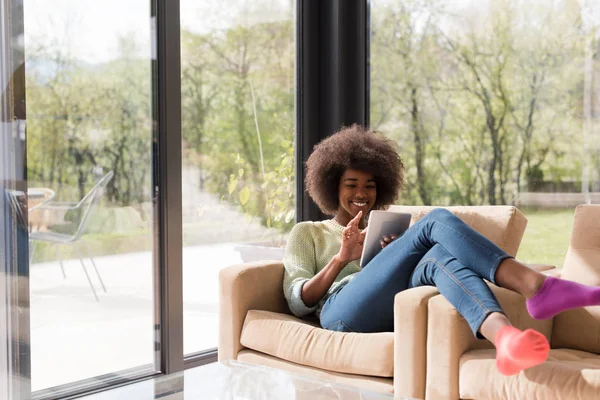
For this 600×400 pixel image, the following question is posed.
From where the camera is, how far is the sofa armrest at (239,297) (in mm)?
2752

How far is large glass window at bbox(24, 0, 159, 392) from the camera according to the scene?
2736 millimetres

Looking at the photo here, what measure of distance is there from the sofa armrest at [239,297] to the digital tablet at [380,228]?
1.35ft

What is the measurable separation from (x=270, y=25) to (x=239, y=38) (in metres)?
0.26

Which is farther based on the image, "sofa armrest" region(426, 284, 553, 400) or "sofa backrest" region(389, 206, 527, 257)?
"sofa backrest" region(389, 206, 527, 257)

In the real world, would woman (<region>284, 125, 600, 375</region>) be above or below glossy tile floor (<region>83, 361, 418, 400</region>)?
above

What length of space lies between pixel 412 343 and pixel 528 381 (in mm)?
390

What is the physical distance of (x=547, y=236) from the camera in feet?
11.6

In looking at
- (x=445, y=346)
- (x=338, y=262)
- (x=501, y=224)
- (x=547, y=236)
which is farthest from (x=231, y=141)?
(x=445, y=346)

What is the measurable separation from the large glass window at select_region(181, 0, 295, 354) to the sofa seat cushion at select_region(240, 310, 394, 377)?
79 centimetres

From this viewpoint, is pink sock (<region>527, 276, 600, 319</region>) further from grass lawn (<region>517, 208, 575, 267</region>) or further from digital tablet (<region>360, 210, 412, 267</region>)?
grass lawn (<region>517, 208, 575, 267</region>)

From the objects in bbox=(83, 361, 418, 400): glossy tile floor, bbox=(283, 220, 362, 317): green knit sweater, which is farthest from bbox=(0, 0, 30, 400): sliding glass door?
bbox=(283, 220, 362, 317): green knit sweater

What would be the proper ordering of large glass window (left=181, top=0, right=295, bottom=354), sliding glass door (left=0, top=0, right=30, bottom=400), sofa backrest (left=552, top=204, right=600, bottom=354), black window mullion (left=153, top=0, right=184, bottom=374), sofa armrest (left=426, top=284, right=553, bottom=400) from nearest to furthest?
sofa armrest (left=426, top=284, right=553, bottom=400)
sofa backrest (left=552, top=204, right=600, bottom=354)
sliding glass door (left=0, top=0, right=30, bottom=400)
black window mullion (left=153, top=0, right=184, bottom=374)
large glass window (left=181, top=0, right=295, bottom=354)

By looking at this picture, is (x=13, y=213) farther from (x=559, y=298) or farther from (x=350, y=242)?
(x=559, y=298)

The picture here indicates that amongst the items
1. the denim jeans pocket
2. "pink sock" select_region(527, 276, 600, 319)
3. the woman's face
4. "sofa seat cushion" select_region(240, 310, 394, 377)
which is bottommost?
"sofa seat cushion" select_region(240, 310, 394, 377)
